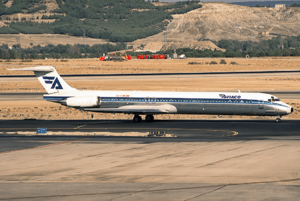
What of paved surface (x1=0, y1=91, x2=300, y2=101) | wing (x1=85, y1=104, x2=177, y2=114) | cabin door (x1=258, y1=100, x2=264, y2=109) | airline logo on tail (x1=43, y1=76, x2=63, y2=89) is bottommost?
paved surface (x1=0, y1=91, x2=300, y2=101)

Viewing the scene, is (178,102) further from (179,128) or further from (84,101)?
(84,101)

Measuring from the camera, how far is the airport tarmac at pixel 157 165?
62.0ft

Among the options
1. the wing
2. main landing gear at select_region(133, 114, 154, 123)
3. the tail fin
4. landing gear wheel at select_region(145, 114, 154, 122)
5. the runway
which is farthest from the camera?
the tail fin

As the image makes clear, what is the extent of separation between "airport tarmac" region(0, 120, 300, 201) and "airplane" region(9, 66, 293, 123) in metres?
3.32

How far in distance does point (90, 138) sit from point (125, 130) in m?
5.37

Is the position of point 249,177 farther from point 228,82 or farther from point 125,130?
point 228,82

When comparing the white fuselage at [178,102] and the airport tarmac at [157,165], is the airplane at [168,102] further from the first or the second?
the airport tarmac at [157,165]

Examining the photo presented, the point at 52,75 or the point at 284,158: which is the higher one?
the point at 52,75

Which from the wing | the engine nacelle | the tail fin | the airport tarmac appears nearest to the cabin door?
the airport tarmac

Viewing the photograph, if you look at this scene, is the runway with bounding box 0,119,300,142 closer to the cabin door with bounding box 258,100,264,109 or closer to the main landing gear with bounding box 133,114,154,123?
the main landing gear with bounding box 133,114,154,123

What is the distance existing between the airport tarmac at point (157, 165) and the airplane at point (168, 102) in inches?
131

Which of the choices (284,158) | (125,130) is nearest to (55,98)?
(125,130)

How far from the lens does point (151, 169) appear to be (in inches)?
931

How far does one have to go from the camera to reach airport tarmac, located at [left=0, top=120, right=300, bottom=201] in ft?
62.0
